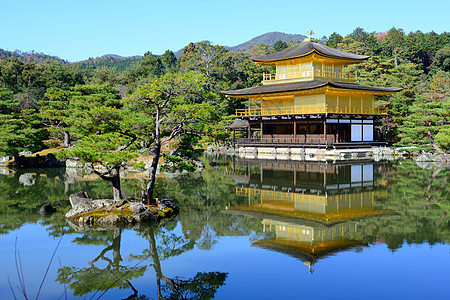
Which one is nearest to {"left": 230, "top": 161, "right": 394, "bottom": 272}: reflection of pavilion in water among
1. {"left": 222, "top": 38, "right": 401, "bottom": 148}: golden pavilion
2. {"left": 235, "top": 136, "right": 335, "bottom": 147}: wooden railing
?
{"left": 235, "top": 136, "right": 335, "bottom": 147}: wooden railing

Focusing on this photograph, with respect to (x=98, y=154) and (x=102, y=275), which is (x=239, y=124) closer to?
(x=98, y=154)

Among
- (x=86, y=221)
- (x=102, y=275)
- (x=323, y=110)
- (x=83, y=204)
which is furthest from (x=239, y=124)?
(x=102, y=275)

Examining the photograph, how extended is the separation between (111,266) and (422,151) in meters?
33.6

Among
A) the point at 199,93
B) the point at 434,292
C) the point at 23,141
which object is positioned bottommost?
the point at 434,292

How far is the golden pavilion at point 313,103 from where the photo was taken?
38250mm

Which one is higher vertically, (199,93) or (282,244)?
(199,93)

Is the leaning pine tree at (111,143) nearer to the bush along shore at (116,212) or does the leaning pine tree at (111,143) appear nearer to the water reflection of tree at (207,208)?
the bush along shore at (116,212)

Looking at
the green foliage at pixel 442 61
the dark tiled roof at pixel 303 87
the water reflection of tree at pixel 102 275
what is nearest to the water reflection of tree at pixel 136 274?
the water reflection of tree at pixel 102 275

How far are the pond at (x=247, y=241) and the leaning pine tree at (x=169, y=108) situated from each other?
2805 mm

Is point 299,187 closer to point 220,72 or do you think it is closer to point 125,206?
point 125,206

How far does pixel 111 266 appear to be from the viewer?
9.44m

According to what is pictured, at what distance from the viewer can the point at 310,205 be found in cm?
1570

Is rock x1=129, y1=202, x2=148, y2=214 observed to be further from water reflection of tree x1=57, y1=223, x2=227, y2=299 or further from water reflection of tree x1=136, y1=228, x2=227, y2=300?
water reflection of tree x1=136, y1=228, x2=227, y2=300

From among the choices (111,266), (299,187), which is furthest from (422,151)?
(111,266)
